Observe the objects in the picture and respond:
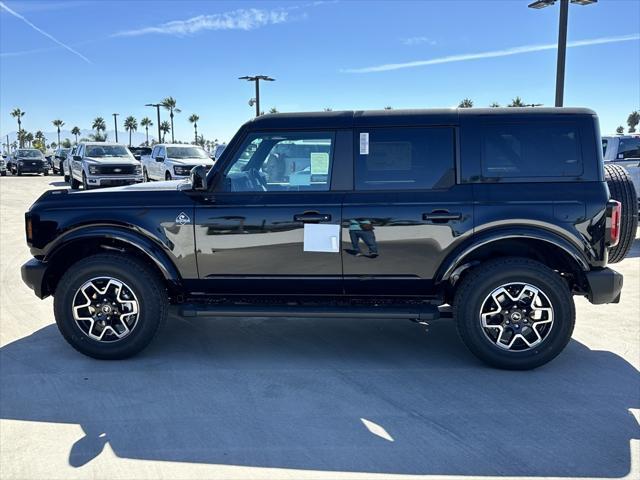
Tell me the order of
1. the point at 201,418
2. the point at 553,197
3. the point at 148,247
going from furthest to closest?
the point at 148,247 < the point at 553,197 < the point at 201,418

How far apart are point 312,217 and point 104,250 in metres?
1.80

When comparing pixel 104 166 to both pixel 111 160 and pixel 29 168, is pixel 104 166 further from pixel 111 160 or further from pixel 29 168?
pixel 29 168

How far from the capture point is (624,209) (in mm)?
4340

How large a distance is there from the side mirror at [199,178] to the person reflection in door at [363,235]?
1164 mm

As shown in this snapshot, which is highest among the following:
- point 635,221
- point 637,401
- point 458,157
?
point 458,157

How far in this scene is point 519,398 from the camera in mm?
3730

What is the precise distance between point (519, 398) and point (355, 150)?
2106 millimetres

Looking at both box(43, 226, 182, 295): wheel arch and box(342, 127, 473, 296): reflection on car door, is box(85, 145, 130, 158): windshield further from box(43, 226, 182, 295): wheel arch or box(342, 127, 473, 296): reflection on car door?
box(342, 127, 473, 296): reflection on car door

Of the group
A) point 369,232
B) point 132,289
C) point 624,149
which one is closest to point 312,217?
Result: point 369,232

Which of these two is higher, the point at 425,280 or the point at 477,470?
the point at 425,280

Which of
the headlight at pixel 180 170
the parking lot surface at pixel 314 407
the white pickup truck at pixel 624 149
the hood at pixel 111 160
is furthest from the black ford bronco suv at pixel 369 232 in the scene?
the hood at pixel 111 160

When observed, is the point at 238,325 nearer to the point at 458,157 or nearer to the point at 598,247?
the point at 458,157

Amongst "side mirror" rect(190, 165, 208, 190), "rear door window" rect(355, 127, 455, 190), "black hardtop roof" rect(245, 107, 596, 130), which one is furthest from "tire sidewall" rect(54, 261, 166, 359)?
"rear door window" rect(355, 127, 455, 190)

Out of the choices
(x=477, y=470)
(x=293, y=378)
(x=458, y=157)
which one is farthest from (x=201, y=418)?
(x=458, y=157)
